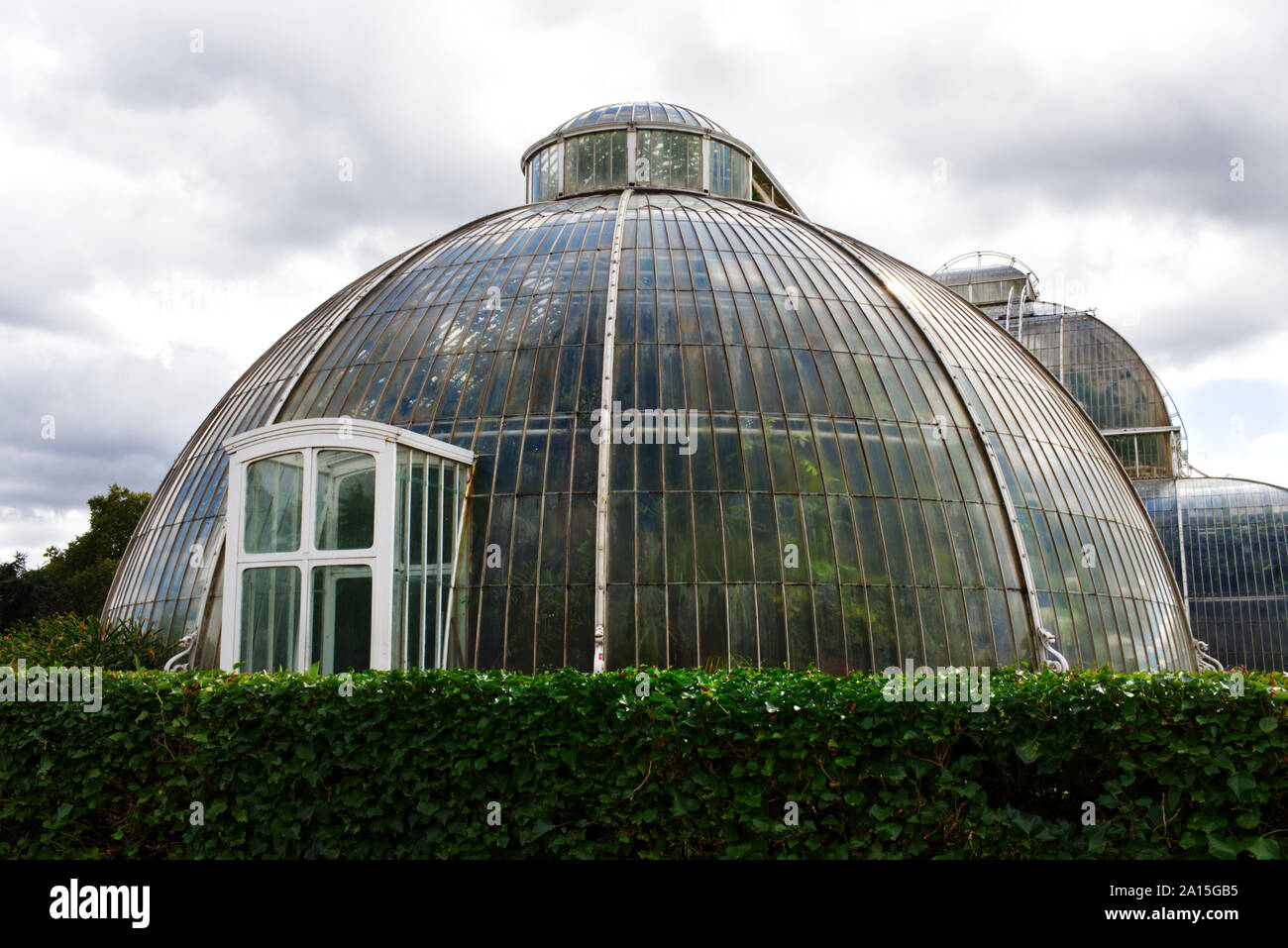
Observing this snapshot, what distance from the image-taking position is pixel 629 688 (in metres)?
10.2

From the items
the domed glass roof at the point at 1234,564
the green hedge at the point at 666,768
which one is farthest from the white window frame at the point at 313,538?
the domed glass roof at the point at 1234,564

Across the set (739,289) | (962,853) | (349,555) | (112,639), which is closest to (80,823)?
(349,555)

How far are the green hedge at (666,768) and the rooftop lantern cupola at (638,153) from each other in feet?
49.3

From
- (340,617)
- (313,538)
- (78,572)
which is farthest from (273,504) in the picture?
(78,572)

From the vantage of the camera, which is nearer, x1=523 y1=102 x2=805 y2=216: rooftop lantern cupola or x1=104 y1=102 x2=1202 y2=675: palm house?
x1=104 y1=102 x2=1202 y2=675: palm house

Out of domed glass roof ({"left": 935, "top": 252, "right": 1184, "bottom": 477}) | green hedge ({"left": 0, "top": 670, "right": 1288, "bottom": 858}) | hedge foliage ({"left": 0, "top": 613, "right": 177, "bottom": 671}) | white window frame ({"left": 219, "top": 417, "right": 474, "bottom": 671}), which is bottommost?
green hedge ({"left": 0, "top": 670, "right": 1288, "bottom": 858})

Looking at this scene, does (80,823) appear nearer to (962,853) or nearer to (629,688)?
(629,688)

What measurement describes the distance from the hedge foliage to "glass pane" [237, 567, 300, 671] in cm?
222

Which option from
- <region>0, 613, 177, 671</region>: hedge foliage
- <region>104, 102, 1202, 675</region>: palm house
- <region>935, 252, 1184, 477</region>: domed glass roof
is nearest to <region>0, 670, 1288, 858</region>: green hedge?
<region>104, 102, 1202, 675</region>: palm house

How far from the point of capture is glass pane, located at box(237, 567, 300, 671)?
14.8 meters

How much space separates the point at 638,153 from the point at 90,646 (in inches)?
594

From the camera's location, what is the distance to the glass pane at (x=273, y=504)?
15.1 metres

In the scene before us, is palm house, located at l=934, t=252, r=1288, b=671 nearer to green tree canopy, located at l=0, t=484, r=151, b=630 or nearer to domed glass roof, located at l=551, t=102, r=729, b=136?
domed glass roof, located at l=551, t=102, r=729, b=136
